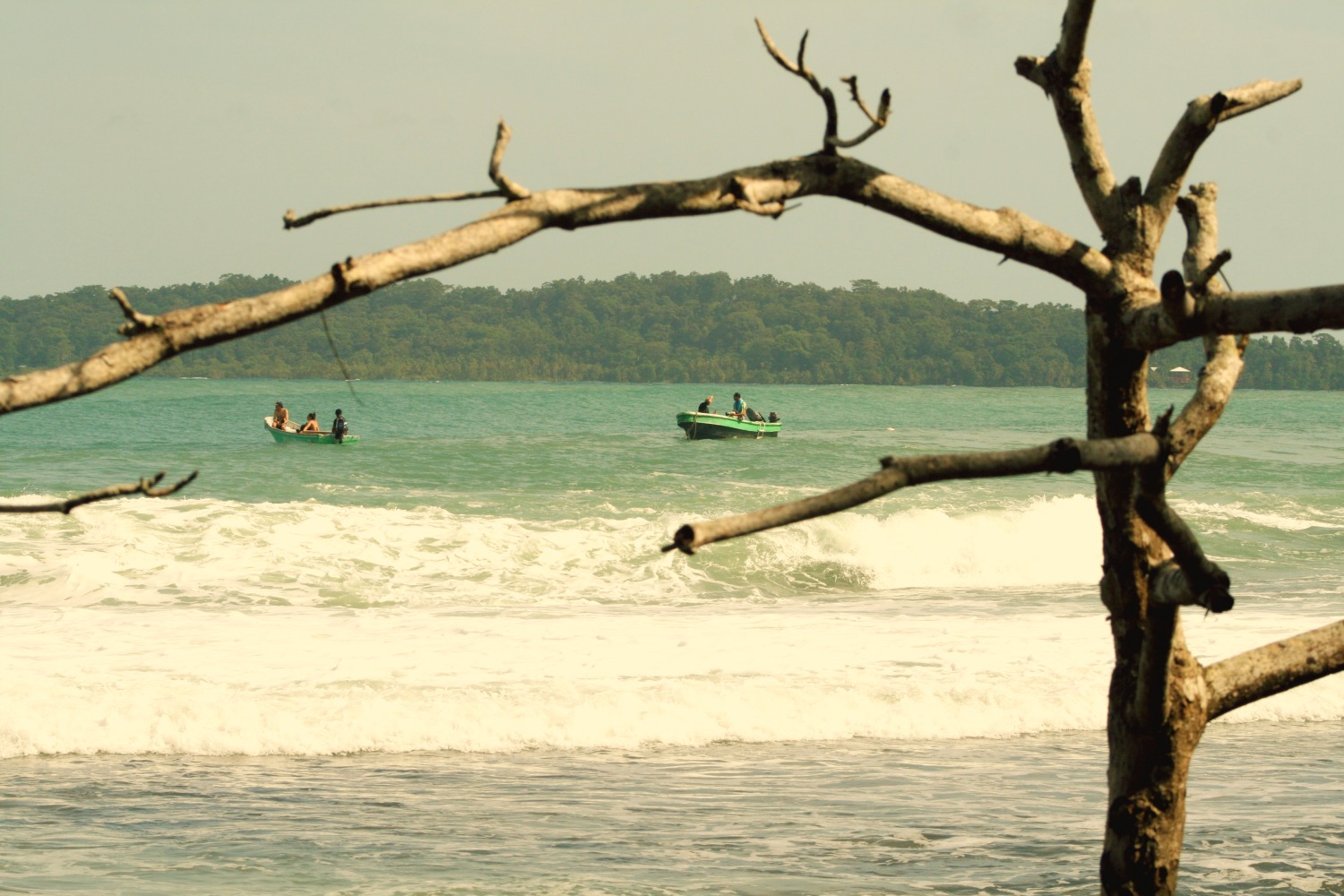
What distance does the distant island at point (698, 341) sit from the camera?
13200cm

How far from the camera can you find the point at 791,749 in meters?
7.95

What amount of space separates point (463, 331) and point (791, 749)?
440 ft

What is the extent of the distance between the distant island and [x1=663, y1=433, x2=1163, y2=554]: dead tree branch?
416 ft

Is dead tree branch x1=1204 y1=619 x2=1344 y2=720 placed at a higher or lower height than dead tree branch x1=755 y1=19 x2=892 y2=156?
lower

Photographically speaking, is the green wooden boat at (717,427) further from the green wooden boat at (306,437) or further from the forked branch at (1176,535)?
the forked branch at (1176,535)

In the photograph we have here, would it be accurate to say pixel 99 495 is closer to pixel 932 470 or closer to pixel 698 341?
pixel 932 470

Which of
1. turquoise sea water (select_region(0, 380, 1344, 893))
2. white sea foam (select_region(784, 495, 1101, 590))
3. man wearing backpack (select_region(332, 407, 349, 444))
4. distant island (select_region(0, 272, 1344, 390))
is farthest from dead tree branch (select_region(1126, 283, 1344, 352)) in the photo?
distant island (select_region(0, 272, 1344, 390))

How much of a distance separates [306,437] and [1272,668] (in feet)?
119

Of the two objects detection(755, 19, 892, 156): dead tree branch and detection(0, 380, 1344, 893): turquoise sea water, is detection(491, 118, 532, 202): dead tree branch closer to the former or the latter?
detection(755, 19, 892, 156): dead tree branch

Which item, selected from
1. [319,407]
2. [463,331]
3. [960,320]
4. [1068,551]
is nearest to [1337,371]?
[960,320]

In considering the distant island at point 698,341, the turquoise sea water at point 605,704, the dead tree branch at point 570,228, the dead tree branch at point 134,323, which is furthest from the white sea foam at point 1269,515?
the distant island at point 698,341

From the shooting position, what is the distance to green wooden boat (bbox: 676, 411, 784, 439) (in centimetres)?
4422

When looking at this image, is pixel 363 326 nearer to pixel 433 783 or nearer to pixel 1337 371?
pixel 1337 371

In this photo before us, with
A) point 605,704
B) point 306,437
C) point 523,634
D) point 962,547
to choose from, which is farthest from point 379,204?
point 306,437
